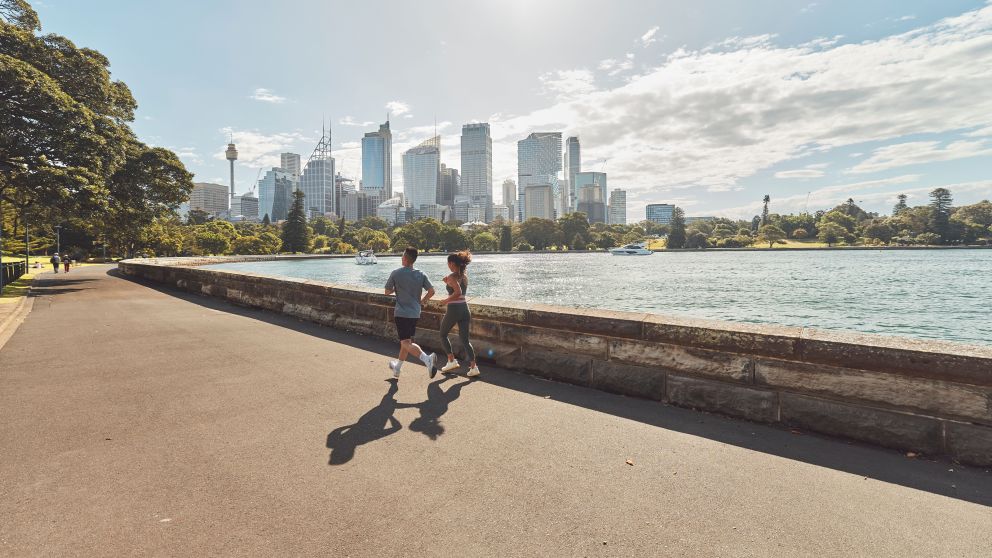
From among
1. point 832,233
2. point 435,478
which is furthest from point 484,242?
point 435,478

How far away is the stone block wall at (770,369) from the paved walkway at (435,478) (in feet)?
0.81

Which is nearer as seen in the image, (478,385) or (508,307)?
(478,385)

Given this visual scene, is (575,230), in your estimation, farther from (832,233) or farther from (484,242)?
(832,233)

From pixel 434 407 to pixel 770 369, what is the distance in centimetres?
331

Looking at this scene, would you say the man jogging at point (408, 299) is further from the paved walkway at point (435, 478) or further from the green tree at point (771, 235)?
the green tree at point (771, 235)

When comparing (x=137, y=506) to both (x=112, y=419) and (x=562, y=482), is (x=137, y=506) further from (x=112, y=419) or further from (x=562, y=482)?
(x=562, y=482)

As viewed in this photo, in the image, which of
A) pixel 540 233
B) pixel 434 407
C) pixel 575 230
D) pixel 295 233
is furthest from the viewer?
pixel 575 230

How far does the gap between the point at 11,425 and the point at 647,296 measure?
40.3m

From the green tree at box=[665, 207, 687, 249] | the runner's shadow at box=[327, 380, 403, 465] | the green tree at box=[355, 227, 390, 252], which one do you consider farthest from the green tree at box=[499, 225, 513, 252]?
the runner's shadow at box=[327, 380, 403, 465]

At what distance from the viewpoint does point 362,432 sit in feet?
14.0

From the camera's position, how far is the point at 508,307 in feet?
22.1

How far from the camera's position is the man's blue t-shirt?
20.6 ft

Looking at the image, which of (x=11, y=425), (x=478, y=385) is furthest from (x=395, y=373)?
(x=11, y=425)

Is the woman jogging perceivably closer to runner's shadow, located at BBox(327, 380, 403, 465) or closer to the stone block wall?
the stone block wall
